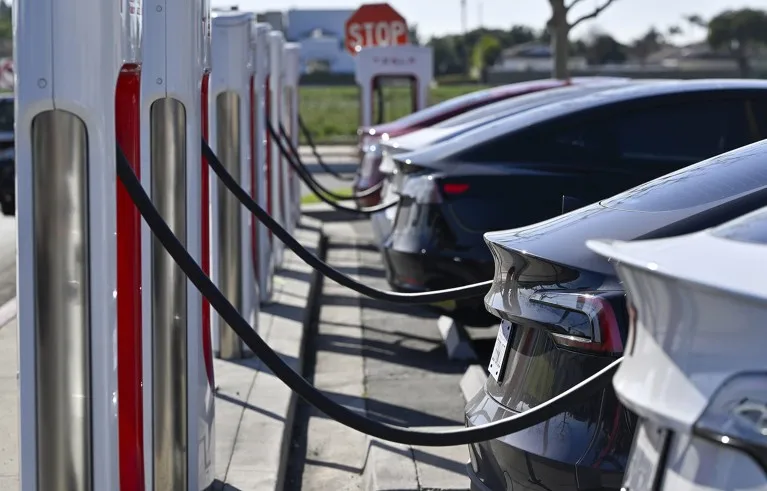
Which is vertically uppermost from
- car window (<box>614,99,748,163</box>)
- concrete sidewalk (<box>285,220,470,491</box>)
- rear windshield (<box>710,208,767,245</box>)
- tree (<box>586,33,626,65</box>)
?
tree (<box>586,33,626,65</box>)

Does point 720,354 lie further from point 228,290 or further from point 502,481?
point 228,290

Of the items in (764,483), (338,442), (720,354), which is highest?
(720,354)

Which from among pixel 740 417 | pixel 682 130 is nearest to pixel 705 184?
pixel 740 417

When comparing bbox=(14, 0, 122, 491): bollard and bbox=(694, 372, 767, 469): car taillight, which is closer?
bbox=(694, 372, 767, 469): car taillight

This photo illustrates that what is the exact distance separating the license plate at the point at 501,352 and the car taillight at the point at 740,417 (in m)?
1.88

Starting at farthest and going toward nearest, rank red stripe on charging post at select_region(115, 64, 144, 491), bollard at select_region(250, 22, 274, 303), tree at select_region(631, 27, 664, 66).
→ 1. tree at select_region(631, 27, 664, 66)
2. bollard at select_region(250, 22, 274, 303)
3. red stripe on charging post at select_region(115, 64, 144, 491)

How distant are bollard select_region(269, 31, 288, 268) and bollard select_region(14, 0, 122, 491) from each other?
7.07 m

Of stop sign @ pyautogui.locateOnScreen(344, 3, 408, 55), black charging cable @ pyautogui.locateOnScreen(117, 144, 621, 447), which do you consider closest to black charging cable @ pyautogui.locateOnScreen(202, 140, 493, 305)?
black charging cable @ pyautogui.locateOnScreen(117, 144, 621, 447)

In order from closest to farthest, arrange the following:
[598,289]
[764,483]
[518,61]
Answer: [764,483]
[598,289]
[518,61]

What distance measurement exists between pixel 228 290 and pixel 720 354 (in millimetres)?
5867

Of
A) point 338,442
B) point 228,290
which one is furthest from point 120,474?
point 228,290

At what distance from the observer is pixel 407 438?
4082 mm

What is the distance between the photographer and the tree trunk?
18062 mm

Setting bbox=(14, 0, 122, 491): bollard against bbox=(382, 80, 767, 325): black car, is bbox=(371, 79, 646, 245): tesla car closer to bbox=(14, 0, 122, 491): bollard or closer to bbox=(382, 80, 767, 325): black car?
bbox=(382, 80, 767, 325): black car
